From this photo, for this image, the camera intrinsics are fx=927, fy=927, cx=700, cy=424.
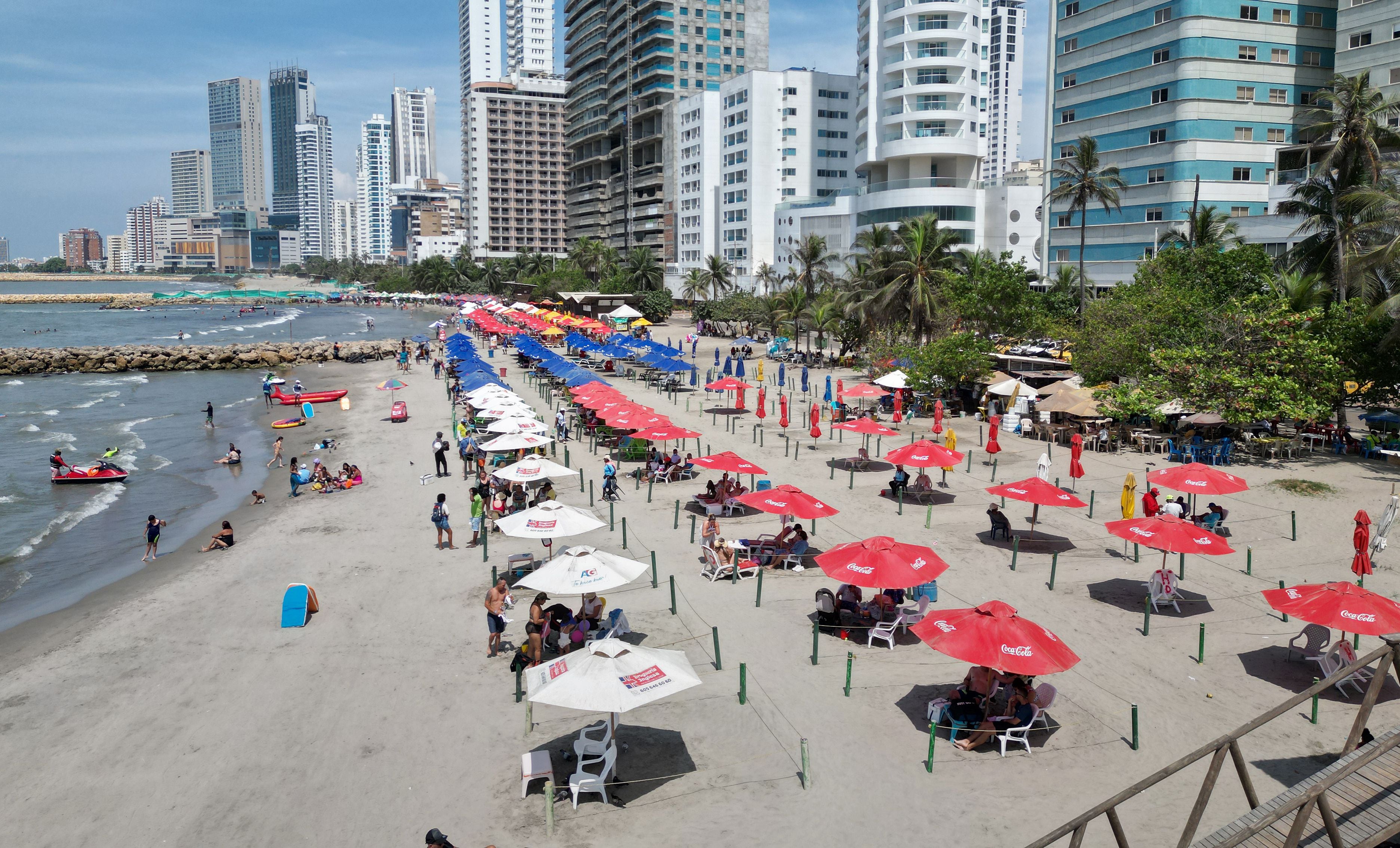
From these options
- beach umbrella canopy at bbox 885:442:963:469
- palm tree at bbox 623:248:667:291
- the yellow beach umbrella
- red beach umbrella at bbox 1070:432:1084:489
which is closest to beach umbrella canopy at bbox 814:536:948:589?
beach umbrella canopy at bbox 885:442:963:469

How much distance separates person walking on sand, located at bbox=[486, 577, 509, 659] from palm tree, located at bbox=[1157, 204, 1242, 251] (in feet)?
132

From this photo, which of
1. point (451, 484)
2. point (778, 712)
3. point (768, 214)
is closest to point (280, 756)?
point (778, 712)

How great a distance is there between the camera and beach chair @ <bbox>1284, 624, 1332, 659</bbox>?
47.7 feet

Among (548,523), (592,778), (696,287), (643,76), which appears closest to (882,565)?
(592,778)

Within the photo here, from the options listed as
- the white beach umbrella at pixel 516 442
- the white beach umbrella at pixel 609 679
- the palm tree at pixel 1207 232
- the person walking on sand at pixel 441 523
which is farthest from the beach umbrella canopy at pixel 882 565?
the palm tree at pixel 1207 232

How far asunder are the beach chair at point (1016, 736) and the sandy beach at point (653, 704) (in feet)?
0.67

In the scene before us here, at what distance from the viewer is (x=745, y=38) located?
139 meters

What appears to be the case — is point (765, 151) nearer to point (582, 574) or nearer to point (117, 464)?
point (117, 464)

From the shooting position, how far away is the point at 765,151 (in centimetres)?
10800

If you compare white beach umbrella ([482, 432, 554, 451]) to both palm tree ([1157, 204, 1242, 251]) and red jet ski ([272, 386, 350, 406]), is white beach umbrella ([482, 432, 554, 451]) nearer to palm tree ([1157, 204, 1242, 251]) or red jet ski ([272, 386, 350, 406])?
red jet ski ([272, 386, 350, 406])

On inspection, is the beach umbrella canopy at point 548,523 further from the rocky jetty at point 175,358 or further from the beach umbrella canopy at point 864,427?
the rocky jetty at point 175,358

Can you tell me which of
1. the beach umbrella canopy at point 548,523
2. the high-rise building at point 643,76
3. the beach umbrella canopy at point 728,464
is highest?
the high-rise building at point 643,76

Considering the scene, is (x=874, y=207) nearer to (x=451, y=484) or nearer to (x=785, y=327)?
(x=785, y=327)

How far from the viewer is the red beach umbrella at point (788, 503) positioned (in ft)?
63.7
